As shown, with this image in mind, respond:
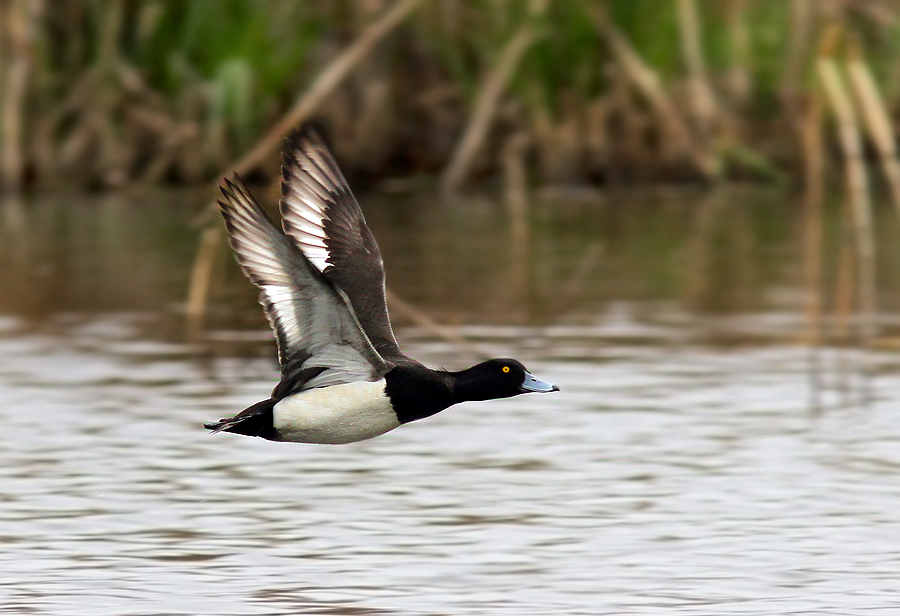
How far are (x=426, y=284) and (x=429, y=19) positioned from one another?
5819 mm

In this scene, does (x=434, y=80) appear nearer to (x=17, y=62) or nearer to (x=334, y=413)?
(x=17, y=62)

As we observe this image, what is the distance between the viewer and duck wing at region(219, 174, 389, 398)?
21.6 feet

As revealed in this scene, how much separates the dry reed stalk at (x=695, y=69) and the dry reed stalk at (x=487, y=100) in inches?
55.3

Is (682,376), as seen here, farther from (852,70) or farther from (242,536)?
(242,536)

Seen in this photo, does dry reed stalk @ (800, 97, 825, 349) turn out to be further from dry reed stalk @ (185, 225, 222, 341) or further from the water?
dry reed stalk @ (185, 225, 222, 341)

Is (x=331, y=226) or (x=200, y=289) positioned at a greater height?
(x=331, y=226)

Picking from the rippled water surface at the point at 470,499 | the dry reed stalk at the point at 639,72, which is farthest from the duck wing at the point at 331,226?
the dry reed stalk at the point at 639,72

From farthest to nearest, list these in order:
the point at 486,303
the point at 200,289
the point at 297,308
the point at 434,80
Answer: the point at 434,80
the point at 486,303
the point at 200,289
the point at 297,308

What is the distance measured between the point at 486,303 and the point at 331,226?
5480 millimetres

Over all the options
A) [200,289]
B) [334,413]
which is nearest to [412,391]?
[334,413]

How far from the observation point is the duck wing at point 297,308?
6590 mm

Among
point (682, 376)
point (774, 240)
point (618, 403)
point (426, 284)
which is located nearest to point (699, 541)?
point (618, 403)

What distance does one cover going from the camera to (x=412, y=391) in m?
6.99

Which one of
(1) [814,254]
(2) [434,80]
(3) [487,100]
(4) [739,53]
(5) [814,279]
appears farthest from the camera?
(2) [434,80]
